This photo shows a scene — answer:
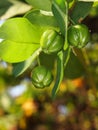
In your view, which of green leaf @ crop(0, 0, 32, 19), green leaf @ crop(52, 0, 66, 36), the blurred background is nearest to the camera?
green leaf @ crop(52, 0, 66, 36)

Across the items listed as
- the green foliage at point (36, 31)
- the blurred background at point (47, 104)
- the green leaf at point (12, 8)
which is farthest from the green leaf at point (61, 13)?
the blurred background at point (47, 104)

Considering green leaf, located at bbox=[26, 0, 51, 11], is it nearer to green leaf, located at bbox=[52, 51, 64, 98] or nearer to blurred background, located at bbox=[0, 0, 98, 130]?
green leaf, located at bbox=[52, 51, 64, 98]

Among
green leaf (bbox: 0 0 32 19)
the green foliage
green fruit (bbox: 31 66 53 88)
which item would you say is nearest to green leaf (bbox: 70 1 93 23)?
the green foliage

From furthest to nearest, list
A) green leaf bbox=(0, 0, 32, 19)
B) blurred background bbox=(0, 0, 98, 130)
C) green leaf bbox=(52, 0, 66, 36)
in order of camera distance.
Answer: blurred background bbox=(0, 0, 98, 130)
green leaf bbox=(0, 0, 32, 19)
green leaf bbox=(52, 0, 66, 36)

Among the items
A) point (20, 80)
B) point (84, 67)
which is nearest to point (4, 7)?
point (84, 67)

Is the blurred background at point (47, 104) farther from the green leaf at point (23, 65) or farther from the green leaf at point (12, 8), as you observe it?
the green leaf at point (23, 65)
